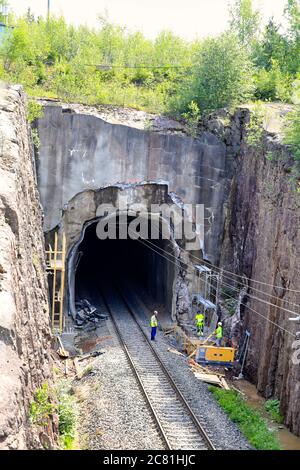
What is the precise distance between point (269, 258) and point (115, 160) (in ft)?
21.9

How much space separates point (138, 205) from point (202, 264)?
3133 millimetres

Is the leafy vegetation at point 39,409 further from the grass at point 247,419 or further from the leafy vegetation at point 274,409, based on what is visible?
the leafy vegetation at point 274,409

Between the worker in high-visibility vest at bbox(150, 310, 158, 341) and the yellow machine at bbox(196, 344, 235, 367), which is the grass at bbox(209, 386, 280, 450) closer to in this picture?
the yellow machine at bbox(196, 344, 235, 367)

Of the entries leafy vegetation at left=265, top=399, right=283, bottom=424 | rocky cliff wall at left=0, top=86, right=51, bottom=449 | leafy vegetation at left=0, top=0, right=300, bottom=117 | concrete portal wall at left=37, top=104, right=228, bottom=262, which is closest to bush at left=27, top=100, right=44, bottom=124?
concrete portal wall at left=37, top=104, right=228, bottom=262

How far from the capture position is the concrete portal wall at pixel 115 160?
2050 cm

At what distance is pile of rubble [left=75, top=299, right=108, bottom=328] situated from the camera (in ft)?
72.3

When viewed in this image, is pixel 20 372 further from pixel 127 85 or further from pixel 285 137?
pixel 127 85

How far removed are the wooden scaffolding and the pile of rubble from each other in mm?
1232

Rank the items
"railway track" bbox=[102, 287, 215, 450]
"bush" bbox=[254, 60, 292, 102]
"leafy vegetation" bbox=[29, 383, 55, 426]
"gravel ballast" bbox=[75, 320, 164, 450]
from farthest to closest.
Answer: "bush" bbox=[254, 60, 292, 102], "railway track" bbox=[102, 287, 215, 450], "gravel ballast" bbox=[75, 320, 164, 450], "leafy vegetation" bbox=[29, 383, 55, 426]

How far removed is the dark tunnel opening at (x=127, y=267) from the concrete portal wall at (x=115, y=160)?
2140mm

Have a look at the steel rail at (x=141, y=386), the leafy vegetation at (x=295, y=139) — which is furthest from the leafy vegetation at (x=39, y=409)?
the leafy vegetation at (x=295, y=139)

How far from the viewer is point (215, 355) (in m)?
16.6

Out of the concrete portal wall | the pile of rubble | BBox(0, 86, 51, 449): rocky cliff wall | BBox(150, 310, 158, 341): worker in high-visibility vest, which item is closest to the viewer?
BBox(0, 86, 51, 449): rocky cliff wall
